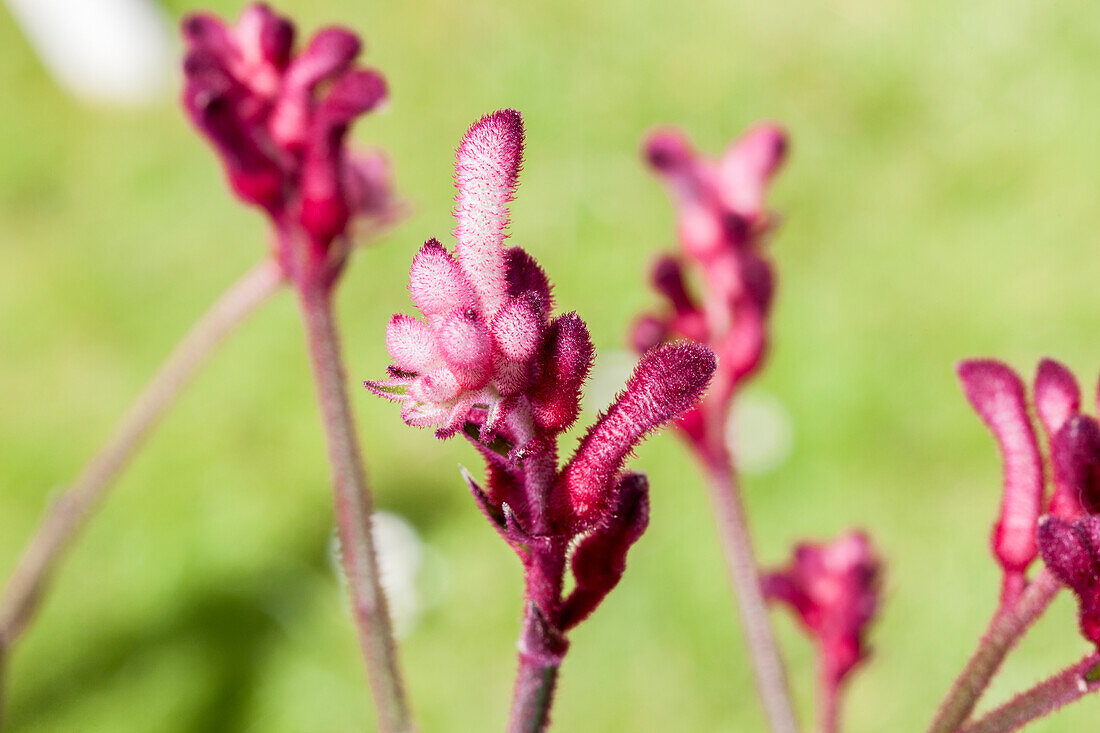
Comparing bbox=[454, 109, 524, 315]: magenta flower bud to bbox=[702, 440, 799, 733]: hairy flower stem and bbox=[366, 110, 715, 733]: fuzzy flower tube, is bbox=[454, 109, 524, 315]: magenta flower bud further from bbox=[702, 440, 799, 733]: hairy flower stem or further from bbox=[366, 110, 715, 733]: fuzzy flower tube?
bbox=[702, 440, 799, 733]: hairy flower stem

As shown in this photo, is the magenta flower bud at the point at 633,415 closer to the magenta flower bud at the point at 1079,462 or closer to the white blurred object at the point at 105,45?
the magenta flower bud at the point at 1079,462

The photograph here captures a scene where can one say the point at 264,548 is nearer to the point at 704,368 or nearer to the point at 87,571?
the point at 87,571

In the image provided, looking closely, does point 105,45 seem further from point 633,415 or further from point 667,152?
point 633,415

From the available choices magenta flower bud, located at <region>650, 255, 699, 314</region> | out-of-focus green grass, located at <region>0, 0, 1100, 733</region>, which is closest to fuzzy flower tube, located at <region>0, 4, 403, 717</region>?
magenta flower bud, located at <region>650, 255, 699, 314</region>

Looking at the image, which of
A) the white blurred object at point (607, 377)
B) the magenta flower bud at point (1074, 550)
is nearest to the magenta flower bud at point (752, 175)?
the magenta flower bud at point (1074, 550)

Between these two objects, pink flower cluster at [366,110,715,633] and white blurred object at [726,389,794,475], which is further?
white blurred object at [726,389,794,475]

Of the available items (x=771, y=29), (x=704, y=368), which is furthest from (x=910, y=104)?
(x=704, y=368)
